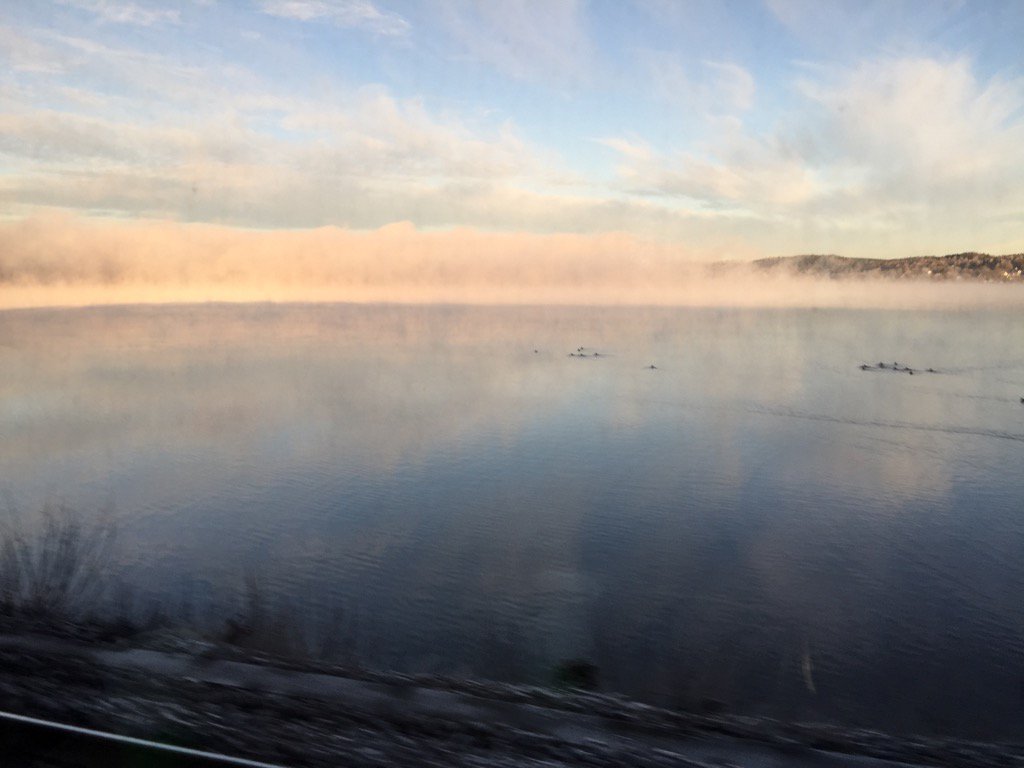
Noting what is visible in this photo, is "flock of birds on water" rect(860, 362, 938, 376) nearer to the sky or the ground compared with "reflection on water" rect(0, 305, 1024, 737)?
nearer to the sky

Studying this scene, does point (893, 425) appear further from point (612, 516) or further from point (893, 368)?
point (893, 368)

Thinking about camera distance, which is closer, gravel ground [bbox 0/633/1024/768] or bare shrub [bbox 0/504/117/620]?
gravel ground [bbox 0/633/1024/768]

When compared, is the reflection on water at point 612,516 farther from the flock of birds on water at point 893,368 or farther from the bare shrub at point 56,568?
the flock of birds on water at point 893,368

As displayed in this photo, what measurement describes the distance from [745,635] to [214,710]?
16.0 feet

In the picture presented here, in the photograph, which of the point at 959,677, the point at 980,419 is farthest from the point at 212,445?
the point at 980,419

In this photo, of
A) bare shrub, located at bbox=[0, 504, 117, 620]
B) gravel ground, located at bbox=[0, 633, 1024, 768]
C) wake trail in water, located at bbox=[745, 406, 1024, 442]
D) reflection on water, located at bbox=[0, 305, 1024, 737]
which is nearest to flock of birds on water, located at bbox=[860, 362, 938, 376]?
reflection on water, located at bbox=[0, 305, 1024, 737]

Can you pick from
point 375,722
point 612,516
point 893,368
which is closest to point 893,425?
point 612,516

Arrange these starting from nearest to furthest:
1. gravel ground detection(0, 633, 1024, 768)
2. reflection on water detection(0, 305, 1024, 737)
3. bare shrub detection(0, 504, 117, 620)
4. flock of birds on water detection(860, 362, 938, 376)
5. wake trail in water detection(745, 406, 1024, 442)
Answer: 1. gravel ground detection(0, 633, 1024, 768)
2. bare shrub detection(0, 504, 117, 620)
3. reflection on water detection(0, 305, 1024, 737)
4. wake trail in water detection(745, 406, 1024, 442)
5. flock of birds on water detection(860, 362, 938, 376)

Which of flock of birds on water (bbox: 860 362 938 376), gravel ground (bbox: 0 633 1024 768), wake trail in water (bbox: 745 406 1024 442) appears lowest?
gravel ground (bbox: 0 633 1024 768)

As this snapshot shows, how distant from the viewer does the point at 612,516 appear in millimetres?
10820

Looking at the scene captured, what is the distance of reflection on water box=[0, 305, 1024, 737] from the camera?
6.70 meters

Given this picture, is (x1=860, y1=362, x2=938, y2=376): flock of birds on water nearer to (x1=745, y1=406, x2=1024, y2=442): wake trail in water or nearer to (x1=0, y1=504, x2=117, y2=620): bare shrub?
(x1=745, y1=406, x2=1024, y2=442): wake trail in water

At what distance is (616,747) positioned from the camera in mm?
3912

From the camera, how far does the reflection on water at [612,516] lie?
6695 mm
